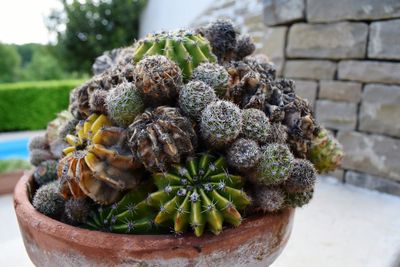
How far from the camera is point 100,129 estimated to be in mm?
763

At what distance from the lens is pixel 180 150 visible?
0.72 metres

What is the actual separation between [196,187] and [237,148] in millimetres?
116

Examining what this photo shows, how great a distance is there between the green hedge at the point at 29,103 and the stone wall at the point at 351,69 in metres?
5.47

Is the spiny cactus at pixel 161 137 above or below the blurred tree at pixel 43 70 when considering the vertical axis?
above

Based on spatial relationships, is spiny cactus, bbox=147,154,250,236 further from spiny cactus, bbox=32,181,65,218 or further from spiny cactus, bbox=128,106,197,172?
spiny cactus, bbox=32,181,65,218

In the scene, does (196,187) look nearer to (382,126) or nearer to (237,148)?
(237,148)

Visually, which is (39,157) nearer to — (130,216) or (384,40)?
(130,216)

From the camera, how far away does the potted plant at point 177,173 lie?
2.23ft

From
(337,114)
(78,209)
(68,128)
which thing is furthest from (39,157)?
(337,114)

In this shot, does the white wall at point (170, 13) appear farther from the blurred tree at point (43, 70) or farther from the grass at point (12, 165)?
the blurred tree at point (43, 70)

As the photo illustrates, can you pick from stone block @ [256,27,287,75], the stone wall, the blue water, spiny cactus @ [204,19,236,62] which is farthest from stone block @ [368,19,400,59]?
the blue water

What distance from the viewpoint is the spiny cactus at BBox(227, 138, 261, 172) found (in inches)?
28.4

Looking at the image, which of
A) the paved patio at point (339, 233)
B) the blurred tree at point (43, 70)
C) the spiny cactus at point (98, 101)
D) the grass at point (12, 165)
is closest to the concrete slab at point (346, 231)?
the paved patio at point (339, 233)

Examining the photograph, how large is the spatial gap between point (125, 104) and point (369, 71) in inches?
73.9
